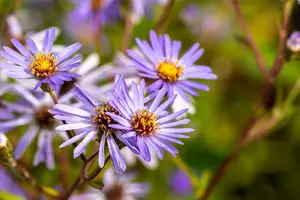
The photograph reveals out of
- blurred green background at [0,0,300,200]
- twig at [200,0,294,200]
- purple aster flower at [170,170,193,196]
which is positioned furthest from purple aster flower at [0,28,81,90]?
purple aster flower at [170,170,193,196]

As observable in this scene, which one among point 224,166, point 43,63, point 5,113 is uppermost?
point 5,113

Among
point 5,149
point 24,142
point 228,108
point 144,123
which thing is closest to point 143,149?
point 144,123

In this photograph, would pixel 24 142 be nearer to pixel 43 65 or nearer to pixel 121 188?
pixel 43 65

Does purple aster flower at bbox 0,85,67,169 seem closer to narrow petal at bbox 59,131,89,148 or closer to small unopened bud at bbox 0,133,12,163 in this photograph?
small unopened bud at bbox 0,133,12,163

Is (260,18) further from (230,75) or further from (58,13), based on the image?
(58,13)

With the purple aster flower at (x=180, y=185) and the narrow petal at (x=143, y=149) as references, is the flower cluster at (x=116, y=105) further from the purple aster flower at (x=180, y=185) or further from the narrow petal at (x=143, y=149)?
the purple aster flower at (x=180, y=185)

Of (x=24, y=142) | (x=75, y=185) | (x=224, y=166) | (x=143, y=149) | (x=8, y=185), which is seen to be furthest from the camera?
(x=8, y=185)

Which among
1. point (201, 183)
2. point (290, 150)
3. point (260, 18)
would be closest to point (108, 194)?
point (201, 183)
